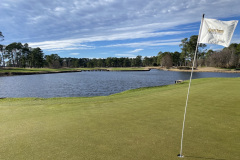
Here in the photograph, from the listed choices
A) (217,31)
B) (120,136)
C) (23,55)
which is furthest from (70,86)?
(23,55)

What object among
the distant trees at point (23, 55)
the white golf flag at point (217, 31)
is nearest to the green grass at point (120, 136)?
the white golf flag at point (217, 31)

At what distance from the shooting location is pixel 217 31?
4922mm

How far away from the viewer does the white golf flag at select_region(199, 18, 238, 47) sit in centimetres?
487

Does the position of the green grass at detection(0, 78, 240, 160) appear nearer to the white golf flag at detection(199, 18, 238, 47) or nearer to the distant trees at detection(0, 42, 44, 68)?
the white golf flag at detection(199, 18, 238, 47)

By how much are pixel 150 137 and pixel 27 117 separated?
6.53m

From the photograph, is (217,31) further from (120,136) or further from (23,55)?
(23,55)

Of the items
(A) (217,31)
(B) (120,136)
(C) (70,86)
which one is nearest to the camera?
(A) (217,31)

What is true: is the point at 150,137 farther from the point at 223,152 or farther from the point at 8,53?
the point at 8,53

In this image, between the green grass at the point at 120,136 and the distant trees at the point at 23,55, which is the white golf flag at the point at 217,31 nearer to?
the green grass at the point at 120,136

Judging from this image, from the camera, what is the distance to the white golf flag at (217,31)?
487 centimetres

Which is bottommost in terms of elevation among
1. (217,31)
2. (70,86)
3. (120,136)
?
(70,86)

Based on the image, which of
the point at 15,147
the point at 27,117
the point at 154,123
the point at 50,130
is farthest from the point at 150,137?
the point at 27,117

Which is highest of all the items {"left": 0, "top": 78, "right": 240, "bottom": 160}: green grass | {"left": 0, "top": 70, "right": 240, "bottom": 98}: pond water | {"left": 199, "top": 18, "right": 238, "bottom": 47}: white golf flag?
{"left": 199, "top": 18, "right": 238, "bottom": 47}: white golf flag

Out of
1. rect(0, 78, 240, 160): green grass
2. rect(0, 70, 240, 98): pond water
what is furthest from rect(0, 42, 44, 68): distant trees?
rect(0, 78, 240, 160): green grass
